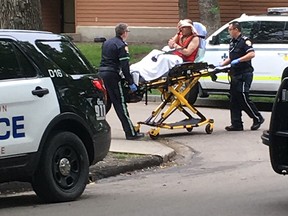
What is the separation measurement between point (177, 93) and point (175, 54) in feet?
2.75

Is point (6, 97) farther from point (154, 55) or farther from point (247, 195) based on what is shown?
point (154, 55)

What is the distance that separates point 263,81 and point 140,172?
700cm

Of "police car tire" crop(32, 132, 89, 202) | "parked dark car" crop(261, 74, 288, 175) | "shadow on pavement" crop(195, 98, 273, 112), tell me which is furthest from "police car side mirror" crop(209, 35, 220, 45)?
"parked dark car" crop(261, 74, 288, 175)

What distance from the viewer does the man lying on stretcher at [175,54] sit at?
13.4 metres

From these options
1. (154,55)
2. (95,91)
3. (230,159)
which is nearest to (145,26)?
(154,55)

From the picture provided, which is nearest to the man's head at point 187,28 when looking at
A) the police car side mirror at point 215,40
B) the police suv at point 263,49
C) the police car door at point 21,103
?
the police suv at point 263,49

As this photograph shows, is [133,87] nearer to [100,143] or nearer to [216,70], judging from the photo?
[216,70]

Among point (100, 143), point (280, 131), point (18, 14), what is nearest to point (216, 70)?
point (18, 14)

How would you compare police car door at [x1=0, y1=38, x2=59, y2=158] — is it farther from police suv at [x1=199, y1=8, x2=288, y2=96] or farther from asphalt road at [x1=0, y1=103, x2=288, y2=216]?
police suv at [x1=199, y1=8, x2=288, y2=96]

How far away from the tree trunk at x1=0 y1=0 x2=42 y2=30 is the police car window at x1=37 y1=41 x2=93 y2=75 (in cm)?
239

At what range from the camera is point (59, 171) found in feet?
27.3

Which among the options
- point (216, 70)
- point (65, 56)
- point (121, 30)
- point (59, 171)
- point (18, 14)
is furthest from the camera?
point (216, 70)

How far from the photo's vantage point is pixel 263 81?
56.7 feet

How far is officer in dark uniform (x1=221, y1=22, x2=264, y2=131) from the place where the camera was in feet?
47.7
